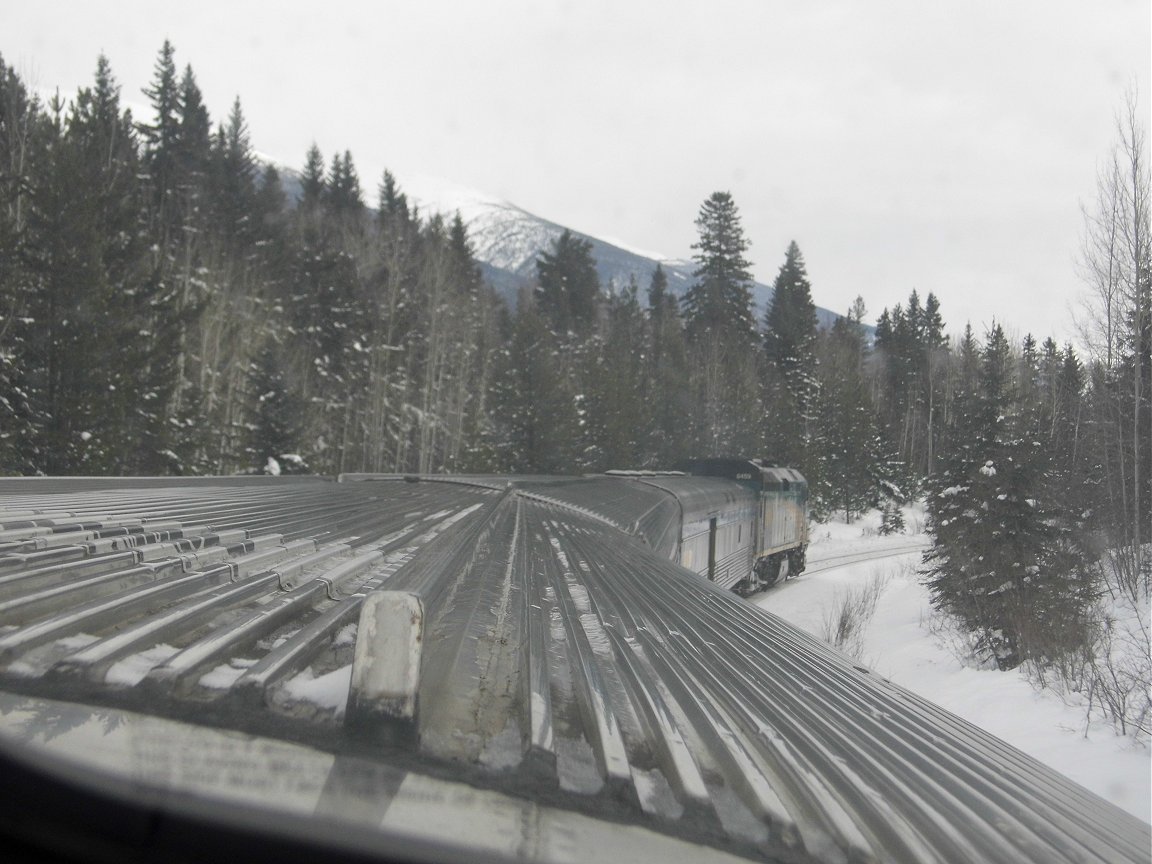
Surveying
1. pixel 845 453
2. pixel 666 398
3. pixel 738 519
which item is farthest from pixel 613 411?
pixel 738 519

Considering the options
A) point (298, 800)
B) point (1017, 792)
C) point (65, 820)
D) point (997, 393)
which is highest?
point (997, 393)

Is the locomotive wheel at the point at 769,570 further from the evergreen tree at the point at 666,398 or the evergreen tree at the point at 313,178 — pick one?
the evergreen tree at the point at 313,178

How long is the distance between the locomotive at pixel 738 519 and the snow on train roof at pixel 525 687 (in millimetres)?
7533

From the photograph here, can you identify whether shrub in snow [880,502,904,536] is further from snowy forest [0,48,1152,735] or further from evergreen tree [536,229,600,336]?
evergreen tree [536,229,600,336]

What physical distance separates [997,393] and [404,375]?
31.0m

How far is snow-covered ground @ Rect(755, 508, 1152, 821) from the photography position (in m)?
6.88

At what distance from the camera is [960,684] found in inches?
471

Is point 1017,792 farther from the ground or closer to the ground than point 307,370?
closer to the ground

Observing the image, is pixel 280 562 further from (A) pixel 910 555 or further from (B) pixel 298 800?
(A) pixel 910 555

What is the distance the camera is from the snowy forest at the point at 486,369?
59.4 feet

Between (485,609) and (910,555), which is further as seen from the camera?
(910,555)

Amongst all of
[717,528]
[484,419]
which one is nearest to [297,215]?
[484,419]

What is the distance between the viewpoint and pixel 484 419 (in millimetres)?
41281

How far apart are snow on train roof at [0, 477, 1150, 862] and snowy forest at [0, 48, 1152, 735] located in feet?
20.2
